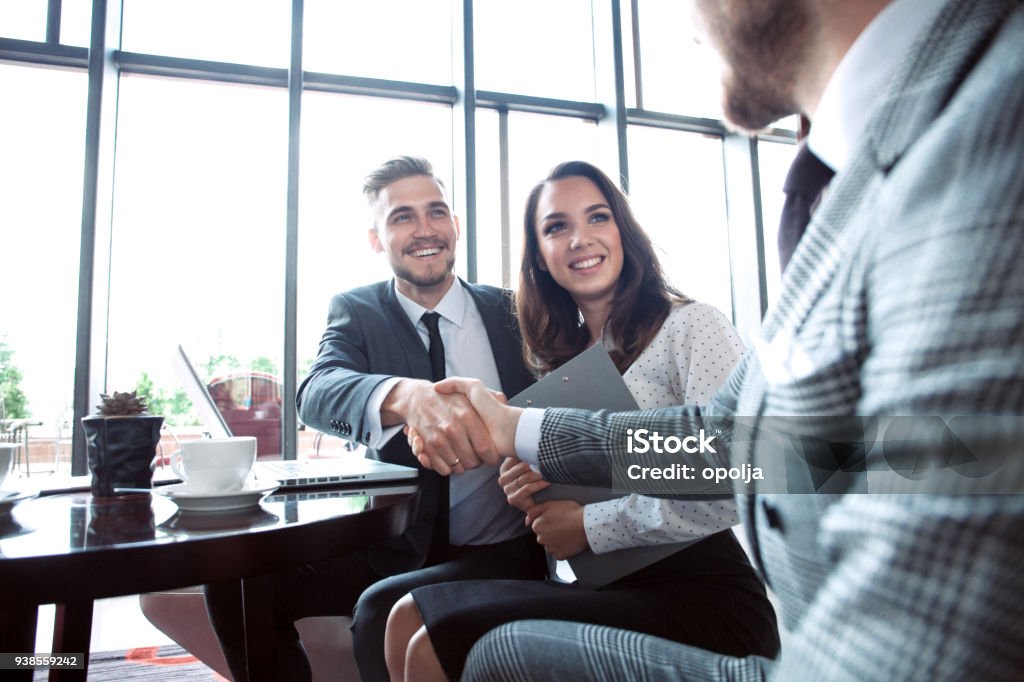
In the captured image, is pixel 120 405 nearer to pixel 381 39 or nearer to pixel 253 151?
pixel 253 151

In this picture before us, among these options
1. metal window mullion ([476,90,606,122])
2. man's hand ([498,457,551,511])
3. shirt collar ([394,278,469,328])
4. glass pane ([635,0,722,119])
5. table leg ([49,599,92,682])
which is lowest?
table leg ([49,599,92,682])

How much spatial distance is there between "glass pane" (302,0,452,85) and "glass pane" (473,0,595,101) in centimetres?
26

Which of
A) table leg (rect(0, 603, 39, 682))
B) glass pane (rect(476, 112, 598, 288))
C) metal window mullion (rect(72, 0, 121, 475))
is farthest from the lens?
glass pane (rect(476, 112, 598, 288))

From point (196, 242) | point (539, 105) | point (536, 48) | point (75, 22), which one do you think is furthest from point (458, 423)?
point (536, 48)

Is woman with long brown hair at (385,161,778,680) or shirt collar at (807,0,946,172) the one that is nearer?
shirt collar at (807,0,946,172)

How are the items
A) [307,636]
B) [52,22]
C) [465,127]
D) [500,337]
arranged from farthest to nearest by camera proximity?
[465,127] < [52,22] < [500,337] < [307,636]

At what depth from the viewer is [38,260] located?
11.4ft

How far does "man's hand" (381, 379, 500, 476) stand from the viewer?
1.17m

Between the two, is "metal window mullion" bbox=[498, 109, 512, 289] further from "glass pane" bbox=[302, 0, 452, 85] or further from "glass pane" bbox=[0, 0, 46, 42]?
"glass pane" bbox=[0, 0, 46, 42]

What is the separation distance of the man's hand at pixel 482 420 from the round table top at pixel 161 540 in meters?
0.18

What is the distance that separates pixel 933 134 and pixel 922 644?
0.32 metres

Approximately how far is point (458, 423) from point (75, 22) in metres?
3.92

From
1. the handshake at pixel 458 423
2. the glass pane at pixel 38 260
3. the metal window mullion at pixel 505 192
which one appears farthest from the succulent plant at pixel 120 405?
the metal window mullion at pixel 505 192
